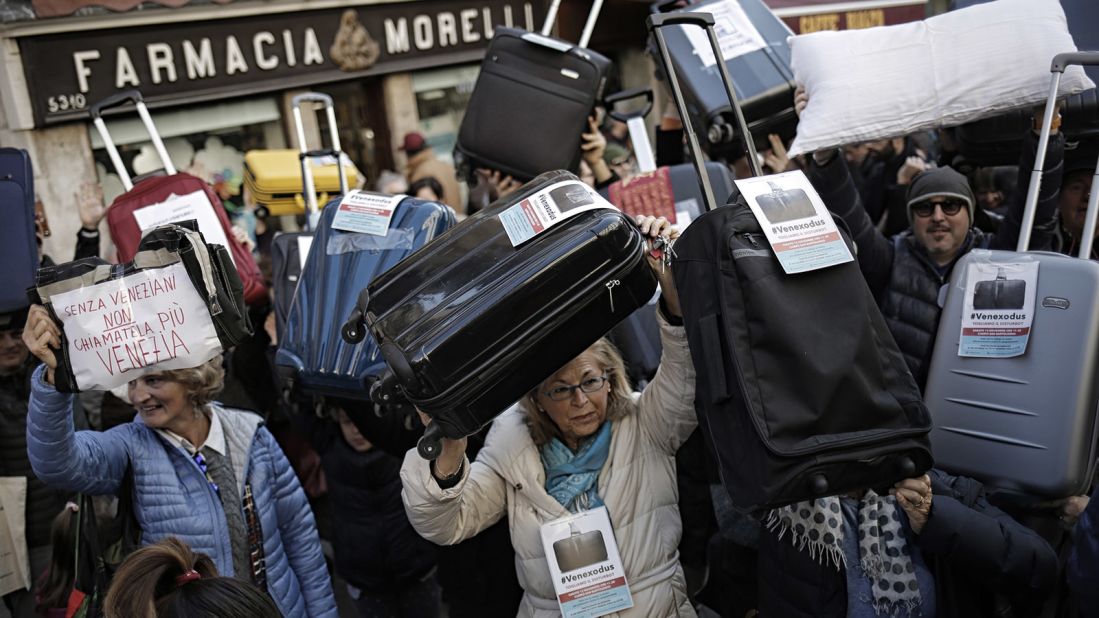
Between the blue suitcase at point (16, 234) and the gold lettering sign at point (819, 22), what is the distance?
8.19 meters

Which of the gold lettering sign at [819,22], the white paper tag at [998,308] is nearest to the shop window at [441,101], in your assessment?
the gold lettering sign at [819,22]

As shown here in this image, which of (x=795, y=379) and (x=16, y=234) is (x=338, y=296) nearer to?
(x=16, y=234)

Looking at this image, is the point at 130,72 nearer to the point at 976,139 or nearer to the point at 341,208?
the point at 341,208

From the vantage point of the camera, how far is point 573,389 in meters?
2.61

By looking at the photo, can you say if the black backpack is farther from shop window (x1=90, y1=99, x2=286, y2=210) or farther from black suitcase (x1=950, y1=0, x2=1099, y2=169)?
shop window (x1=90, y1=99, x2=286, y2=210)

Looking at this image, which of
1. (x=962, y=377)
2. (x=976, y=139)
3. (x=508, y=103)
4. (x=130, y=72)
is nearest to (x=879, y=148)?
(x=976, y=139)

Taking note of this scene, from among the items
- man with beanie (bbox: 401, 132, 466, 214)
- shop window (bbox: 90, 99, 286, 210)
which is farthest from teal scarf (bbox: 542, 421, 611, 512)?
man with beanie (bbox: 401, 132, 466, 214)

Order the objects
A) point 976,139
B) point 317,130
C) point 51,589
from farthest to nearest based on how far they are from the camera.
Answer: point 317,130
point 976,139
point 51,589

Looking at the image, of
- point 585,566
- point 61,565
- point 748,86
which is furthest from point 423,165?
point 585,566

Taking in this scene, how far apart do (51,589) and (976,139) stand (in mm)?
3726

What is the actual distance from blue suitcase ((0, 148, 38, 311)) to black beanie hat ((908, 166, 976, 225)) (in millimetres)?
3311

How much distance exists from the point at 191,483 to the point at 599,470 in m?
1.21

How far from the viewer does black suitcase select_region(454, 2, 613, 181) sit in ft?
13.0

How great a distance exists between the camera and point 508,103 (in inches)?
157
